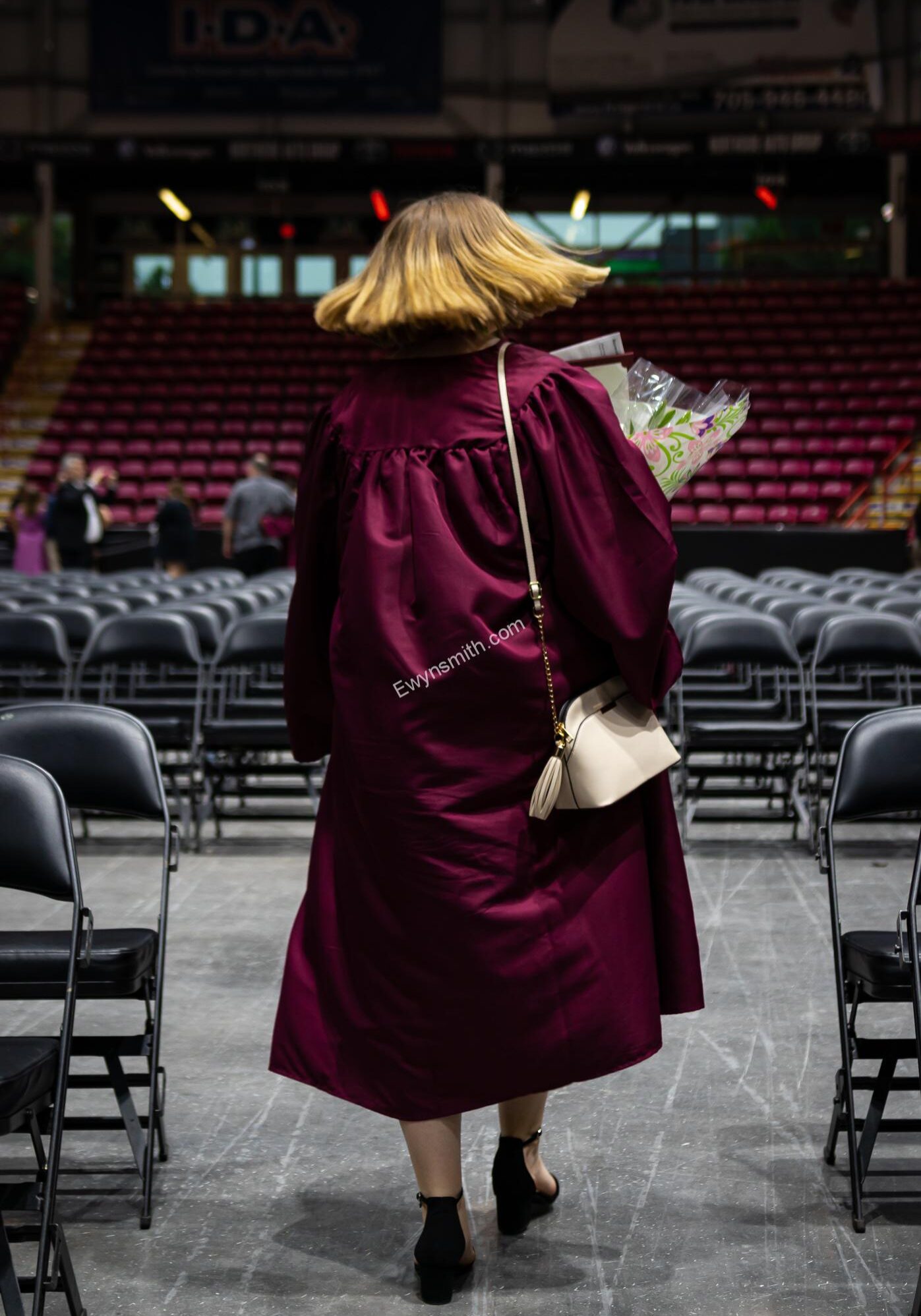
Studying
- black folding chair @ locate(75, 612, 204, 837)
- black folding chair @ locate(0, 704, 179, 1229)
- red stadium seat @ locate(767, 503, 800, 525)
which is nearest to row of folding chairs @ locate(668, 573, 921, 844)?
black folding chair @ locate(75, 612, 204, 837)

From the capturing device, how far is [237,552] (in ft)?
39.9

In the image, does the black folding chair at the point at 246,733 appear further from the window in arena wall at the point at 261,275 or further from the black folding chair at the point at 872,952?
the window in arena wall at the point at 261,275

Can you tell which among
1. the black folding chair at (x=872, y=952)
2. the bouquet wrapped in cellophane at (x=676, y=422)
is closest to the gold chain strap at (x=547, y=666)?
the bouquet wrapped in cellophane at (x=676, y=422)

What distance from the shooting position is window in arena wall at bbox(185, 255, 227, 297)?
81.9 feet

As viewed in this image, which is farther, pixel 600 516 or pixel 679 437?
pixel 679 437

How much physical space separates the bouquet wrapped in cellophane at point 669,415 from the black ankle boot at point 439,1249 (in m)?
1.20

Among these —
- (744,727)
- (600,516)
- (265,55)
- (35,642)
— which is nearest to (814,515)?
(265,55)

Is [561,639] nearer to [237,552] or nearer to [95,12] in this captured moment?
[237,552]

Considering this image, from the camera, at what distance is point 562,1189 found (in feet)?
9.61

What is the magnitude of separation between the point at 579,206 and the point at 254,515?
13.8 meters

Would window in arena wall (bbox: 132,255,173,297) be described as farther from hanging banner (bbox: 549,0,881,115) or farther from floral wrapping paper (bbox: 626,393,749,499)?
floral wrapping paper (bbox: 626,393,749,499)

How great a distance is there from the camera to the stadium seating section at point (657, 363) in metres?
17.6

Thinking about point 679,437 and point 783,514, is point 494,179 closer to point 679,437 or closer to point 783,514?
point 783,514

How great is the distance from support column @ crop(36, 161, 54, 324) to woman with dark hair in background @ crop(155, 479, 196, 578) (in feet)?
37.1
